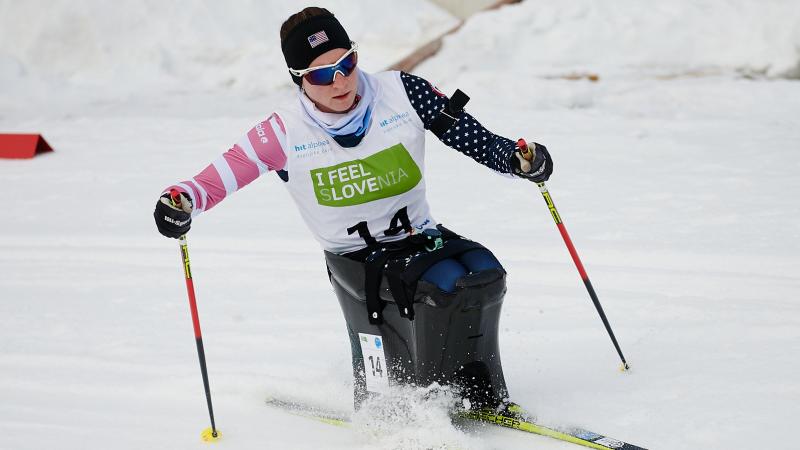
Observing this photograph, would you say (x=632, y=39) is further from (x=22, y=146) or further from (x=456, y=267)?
(x=456, y=267)

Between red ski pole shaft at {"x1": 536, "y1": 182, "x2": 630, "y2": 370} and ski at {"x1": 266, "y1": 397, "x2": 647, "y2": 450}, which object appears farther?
red ski pole shaft at {"x1": 536, "y1": 182, "x2": 630, "y2": 370}

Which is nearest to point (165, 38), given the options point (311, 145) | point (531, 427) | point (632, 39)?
point (632, 39)

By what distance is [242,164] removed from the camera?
3277 mm

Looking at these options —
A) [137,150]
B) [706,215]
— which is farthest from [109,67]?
[706,215]

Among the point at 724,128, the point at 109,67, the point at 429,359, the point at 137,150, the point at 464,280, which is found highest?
the point at 109,67

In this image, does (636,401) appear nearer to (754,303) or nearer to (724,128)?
(754,303)

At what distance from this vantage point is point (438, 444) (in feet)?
10.3

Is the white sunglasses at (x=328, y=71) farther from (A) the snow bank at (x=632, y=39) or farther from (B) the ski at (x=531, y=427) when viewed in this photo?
(A) the snow bank at (x=632, y=39)

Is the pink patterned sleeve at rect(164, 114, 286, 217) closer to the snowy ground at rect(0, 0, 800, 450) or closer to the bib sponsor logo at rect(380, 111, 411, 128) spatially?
the bib sponsor logo at rect(380, 111, 411, 128)

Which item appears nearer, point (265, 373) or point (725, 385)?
point (725, 385)

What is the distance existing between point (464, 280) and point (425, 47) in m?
8.03

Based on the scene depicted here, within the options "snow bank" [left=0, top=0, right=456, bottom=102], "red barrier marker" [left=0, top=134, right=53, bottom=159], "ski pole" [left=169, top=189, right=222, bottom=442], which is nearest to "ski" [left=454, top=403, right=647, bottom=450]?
"ski pole" [left=169, top=189, right=222, bottom=442]

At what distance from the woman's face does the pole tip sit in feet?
4.37

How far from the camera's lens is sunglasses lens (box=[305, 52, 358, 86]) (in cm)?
311
